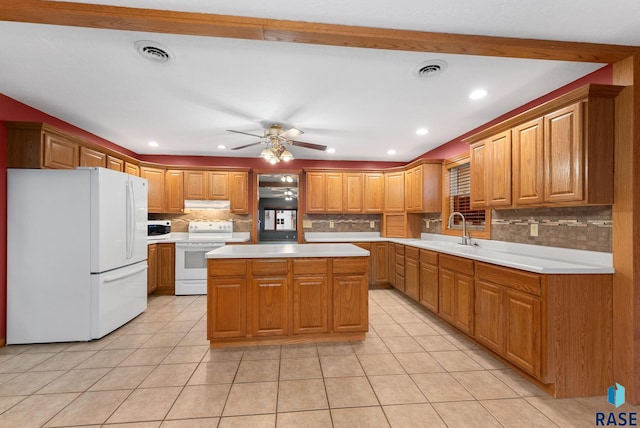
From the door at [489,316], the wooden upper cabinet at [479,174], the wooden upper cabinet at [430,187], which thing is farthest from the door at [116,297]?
the wooden upper cabinet at [430,187]

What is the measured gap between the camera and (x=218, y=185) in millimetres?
5215

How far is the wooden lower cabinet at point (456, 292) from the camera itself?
2.82 metres

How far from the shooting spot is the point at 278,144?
3.50 metres

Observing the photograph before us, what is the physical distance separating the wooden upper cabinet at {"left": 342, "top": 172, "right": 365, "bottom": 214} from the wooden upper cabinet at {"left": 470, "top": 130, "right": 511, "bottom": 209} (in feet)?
8.07

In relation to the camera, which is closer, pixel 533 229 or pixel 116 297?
pixel 533 229

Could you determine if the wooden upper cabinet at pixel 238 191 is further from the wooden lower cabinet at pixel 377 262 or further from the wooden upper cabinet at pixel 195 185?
the wooden lower cabinet at pixel 377 262

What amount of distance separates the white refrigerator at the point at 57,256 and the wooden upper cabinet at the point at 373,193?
4121 millimetres

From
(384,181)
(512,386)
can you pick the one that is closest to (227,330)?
(512,386)

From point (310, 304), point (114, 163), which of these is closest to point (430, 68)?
point (310, 304)

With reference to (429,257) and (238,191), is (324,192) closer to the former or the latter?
(238,191)

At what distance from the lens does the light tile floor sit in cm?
179

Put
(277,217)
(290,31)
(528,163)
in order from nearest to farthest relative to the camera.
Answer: (290,31) → (528,163) → (277,217)

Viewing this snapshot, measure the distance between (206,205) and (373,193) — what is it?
10.5ft

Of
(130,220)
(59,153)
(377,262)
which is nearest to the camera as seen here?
(59,153)
